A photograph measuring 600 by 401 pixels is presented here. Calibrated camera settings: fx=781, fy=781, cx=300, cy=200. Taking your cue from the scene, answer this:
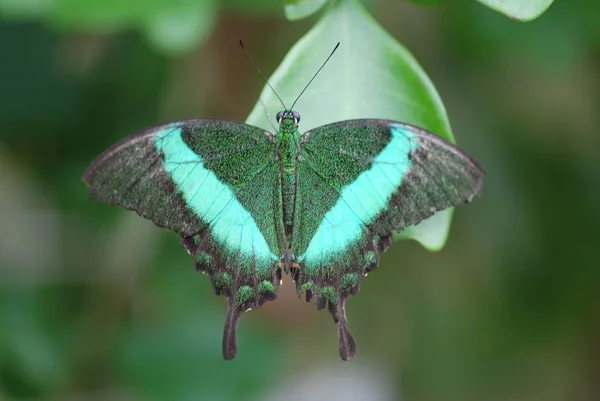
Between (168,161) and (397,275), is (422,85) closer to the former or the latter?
(168,161)

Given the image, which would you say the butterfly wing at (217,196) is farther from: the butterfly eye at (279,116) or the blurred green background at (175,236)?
the blurred green background at (175,236)

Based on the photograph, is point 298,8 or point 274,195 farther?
point 274,195

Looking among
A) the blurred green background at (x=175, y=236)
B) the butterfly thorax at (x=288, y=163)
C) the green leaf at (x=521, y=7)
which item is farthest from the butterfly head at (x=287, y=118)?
the blurred green background at (x=175, y=236)

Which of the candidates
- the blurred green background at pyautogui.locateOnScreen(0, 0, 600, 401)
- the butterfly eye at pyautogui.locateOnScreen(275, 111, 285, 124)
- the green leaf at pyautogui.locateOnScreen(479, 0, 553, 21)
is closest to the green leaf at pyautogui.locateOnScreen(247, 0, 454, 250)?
the butterfly eye at pyautogui.locateOnScreen(275, 111, 285, 124)

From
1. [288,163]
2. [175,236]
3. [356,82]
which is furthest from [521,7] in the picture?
[175,236]

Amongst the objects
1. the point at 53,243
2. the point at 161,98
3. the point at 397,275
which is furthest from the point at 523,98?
the point at 53,243

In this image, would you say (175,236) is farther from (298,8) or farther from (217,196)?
(298,8)

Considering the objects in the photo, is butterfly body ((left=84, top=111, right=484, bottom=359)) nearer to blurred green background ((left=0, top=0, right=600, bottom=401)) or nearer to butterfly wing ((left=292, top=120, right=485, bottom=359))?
butterfly wing ((left=292, top=120, right=485, bottom=359))
